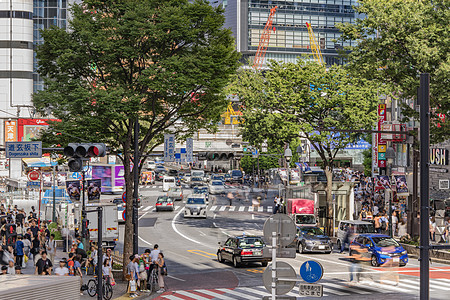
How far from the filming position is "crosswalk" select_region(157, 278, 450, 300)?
23.6 meters

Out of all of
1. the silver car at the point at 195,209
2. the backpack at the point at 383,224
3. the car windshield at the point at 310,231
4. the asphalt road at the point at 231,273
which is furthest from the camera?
the silver car at the point at 195,209

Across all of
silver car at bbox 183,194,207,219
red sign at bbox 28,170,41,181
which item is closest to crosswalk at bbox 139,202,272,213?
silver car at bbox 183,194,207,219

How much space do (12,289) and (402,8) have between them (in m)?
27.2

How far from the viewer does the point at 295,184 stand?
177 ft

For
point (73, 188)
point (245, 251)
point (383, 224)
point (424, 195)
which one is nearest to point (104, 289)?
point (245, 251)

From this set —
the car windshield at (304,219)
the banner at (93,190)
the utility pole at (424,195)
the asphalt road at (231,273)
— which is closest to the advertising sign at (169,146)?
the banner at (93,190)

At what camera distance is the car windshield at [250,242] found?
101 ft

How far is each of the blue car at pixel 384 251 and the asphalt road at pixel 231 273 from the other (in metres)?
0.46

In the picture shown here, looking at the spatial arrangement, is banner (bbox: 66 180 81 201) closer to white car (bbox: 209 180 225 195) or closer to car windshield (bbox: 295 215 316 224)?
car windshield (bbox: 295 215 316 224)

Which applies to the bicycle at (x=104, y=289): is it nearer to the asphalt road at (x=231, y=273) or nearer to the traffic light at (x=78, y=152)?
the asphalt road at (x=231, y=273)

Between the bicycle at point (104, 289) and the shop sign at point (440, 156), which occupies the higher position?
the shop sign at point (440, 156)

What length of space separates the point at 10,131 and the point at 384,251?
212ft

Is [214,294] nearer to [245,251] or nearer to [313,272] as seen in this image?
[245,251]

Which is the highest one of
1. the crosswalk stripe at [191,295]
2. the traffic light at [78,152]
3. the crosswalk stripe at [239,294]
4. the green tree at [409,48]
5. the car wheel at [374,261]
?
the green tree at [409,48]
